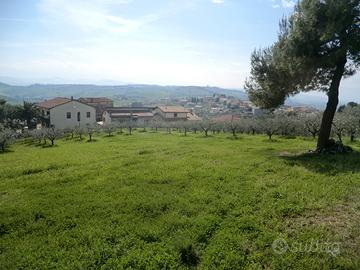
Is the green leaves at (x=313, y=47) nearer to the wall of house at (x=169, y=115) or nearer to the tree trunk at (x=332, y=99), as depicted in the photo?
the tree trunk at (x=332, y=99)

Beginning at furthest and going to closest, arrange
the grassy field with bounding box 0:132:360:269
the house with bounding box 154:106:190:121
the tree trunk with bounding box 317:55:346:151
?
the house with bounding box 154:106:190:121
the tree trunk with bounding box 317:55:346:151
the grassy field with bounding box 0:132:360:269

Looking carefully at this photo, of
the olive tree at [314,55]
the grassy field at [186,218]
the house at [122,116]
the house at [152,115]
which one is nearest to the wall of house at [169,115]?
the house at [152,115]

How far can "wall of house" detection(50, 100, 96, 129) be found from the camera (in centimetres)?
7125

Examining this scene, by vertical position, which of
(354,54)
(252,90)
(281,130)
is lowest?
(281,130)

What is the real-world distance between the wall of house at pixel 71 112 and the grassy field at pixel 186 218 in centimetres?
5773

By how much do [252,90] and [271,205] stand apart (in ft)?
46.6

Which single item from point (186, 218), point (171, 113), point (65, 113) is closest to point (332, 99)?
point (186, 218)

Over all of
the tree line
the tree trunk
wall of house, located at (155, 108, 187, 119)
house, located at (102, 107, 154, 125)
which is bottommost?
house, located at (102, 107, 154, 125)

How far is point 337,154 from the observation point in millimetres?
19391

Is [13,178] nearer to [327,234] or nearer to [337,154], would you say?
[327,234]

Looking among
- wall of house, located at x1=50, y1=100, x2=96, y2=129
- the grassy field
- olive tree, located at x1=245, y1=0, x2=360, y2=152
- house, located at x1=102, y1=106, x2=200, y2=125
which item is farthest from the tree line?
house, located at x1=102, y1=106, x2=200, y2=125

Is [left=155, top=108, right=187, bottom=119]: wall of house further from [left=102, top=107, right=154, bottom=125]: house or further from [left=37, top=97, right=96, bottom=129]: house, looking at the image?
[left=37, top=97, right=96, bottom=129]: house

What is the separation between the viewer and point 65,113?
7269 centimetres

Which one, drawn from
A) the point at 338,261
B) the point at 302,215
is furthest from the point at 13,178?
the point at 338,261
